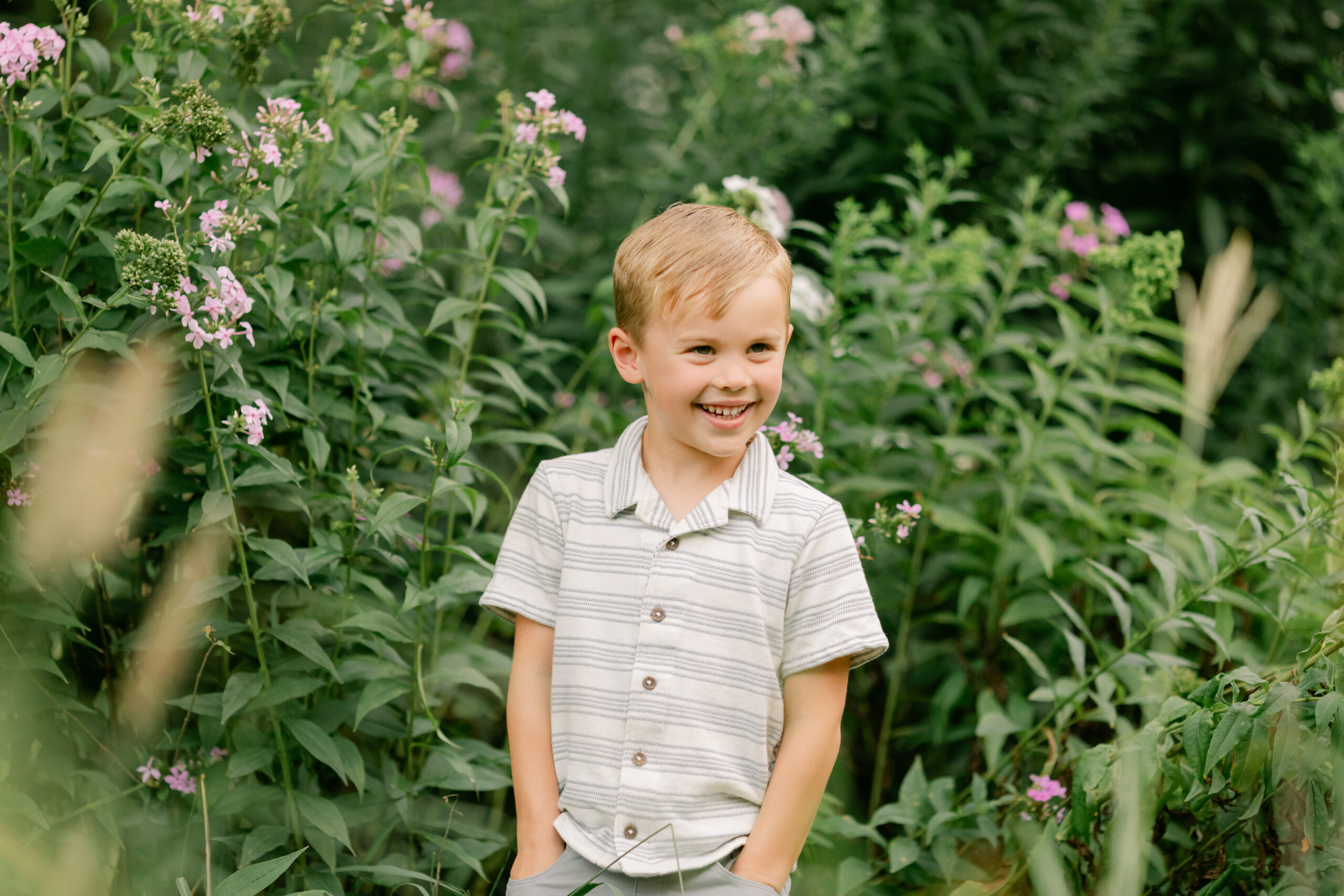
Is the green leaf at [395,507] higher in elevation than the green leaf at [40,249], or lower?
lower

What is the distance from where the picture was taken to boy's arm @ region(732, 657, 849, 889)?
1.62 m

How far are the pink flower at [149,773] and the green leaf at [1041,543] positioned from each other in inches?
78.6

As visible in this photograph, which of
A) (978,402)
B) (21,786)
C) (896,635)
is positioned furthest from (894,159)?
(21,786)

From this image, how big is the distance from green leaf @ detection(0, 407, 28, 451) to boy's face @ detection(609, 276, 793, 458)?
108 cm

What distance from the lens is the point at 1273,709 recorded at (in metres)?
1.72

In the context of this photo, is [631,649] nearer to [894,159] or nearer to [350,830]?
[350,830]

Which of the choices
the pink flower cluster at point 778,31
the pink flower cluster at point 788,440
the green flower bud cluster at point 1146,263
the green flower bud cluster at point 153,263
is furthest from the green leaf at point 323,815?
the pink flower cluster at point 778,31

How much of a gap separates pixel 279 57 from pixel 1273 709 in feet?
14.7

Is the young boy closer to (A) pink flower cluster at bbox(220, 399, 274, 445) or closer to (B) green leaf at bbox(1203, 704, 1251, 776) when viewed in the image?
(A) pink flower cluster at bbox(220, 399, 274, 445)

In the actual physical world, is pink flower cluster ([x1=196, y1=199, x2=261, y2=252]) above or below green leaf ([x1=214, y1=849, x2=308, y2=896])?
above

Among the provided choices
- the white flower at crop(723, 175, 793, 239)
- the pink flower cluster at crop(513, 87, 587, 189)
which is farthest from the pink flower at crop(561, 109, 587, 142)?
the white flower at crop(723, 175, 793, 239)

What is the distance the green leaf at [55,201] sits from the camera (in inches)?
75.3

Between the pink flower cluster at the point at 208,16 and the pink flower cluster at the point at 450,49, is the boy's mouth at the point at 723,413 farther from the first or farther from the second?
the pink flower cluster at the point at 450,49

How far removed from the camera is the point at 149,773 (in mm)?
2037
